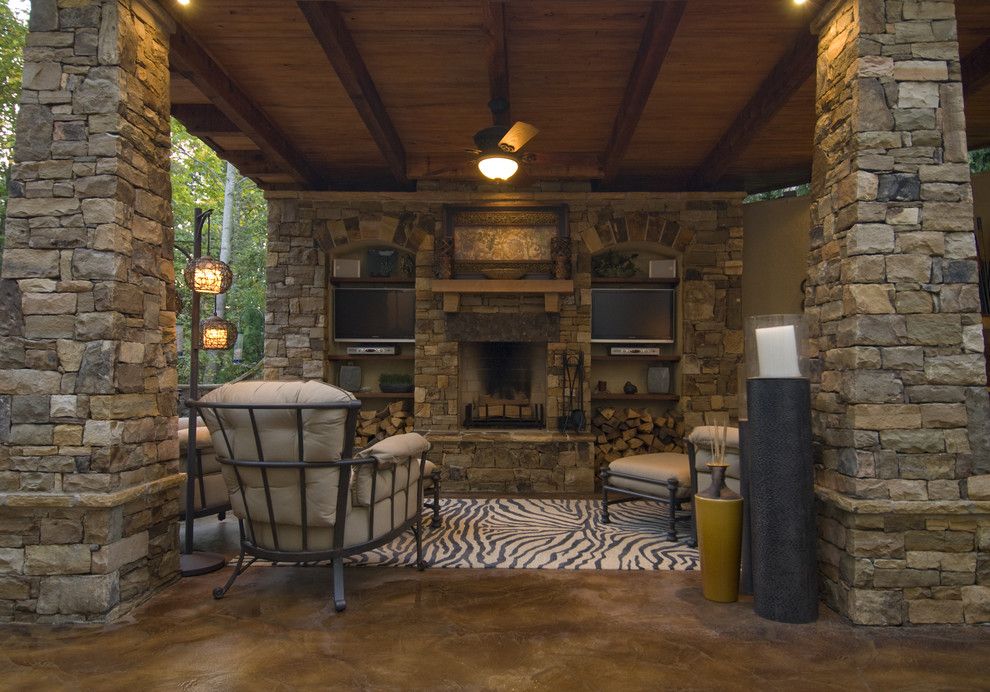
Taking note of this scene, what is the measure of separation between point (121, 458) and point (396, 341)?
364cm

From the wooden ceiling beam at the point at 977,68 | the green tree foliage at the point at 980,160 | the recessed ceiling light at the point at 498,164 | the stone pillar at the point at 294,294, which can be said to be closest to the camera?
the wooden ceiling beam at the point at 977,68

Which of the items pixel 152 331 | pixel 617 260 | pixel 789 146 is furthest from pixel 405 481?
pixel 789 146

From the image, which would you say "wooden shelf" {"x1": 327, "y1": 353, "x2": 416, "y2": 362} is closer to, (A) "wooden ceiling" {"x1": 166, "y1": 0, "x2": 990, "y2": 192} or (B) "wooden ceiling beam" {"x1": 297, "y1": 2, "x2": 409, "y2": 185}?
(A) "wooden ceiling" {"x1": 166, "y1": 0, "x2": 990, "y2": 192}

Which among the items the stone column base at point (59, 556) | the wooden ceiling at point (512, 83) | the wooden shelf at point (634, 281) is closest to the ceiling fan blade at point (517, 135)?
the wooden ceiling at point (512, 83)

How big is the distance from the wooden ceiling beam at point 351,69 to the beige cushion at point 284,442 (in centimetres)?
191

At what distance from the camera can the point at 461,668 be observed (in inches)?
86.0

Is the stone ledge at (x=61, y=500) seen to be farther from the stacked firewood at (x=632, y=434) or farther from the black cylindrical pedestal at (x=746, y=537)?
the stacked firewood at (x=632, y=434)

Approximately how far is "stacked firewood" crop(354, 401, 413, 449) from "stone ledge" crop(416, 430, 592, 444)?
39 cm

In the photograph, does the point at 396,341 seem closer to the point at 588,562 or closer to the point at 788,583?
the point at 588,562

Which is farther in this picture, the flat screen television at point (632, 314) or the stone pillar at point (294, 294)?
the flat screen television at point (632, 314)

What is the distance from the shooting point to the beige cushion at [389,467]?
2834 mm

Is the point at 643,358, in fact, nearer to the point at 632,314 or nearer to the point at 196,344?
the point at 632,314

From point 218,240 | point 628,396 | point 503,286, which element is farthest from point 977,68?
point 218,240

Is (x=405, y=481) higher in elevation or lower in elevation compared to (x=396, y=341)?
lower
